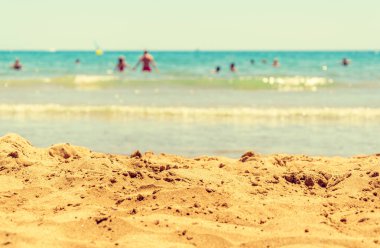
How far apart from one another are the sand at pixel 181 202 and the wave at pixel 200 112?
633 centimetres

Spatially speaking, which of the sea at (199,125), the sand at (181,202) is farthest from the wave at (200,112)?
the sand at (181,202)

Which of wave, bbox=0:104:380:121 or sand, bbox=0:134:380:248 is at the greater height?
sand, bbox=0:134:380:248

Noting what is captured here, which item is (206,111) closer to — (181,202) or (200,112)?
(200,112)

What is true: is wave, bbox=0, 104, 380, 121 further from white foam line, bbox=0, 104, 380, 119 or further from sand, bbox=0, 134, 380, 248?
sand, bbox=0, 134, 380, 248

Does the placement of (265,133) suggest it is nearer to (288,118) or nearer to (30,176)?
(288,118)

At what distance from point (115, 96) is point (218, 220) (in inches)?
585

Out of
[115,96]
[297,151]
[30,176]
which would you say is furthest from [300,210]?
[115,96]

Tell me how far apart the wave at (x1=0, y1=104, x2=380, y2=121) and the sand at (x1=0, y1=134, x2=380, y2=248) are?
249 inches

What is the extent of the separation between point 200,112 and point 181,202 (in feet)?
28.9

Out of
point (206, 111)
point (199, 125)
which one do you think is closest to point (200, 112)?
point (206, 111)

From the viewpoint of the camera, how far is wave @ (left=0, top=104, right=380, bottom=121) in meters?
12.6

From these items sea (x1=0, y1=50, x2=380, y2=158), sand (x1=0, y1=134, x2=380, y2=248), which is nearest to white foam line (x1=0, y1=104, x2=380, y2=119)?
sea (x1=0, y1=50, x2=380, y2=158)

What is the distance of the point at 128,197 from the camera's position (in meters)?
4.68

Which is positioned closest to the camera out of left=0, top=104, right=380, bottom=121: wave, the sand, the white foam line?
the sand
